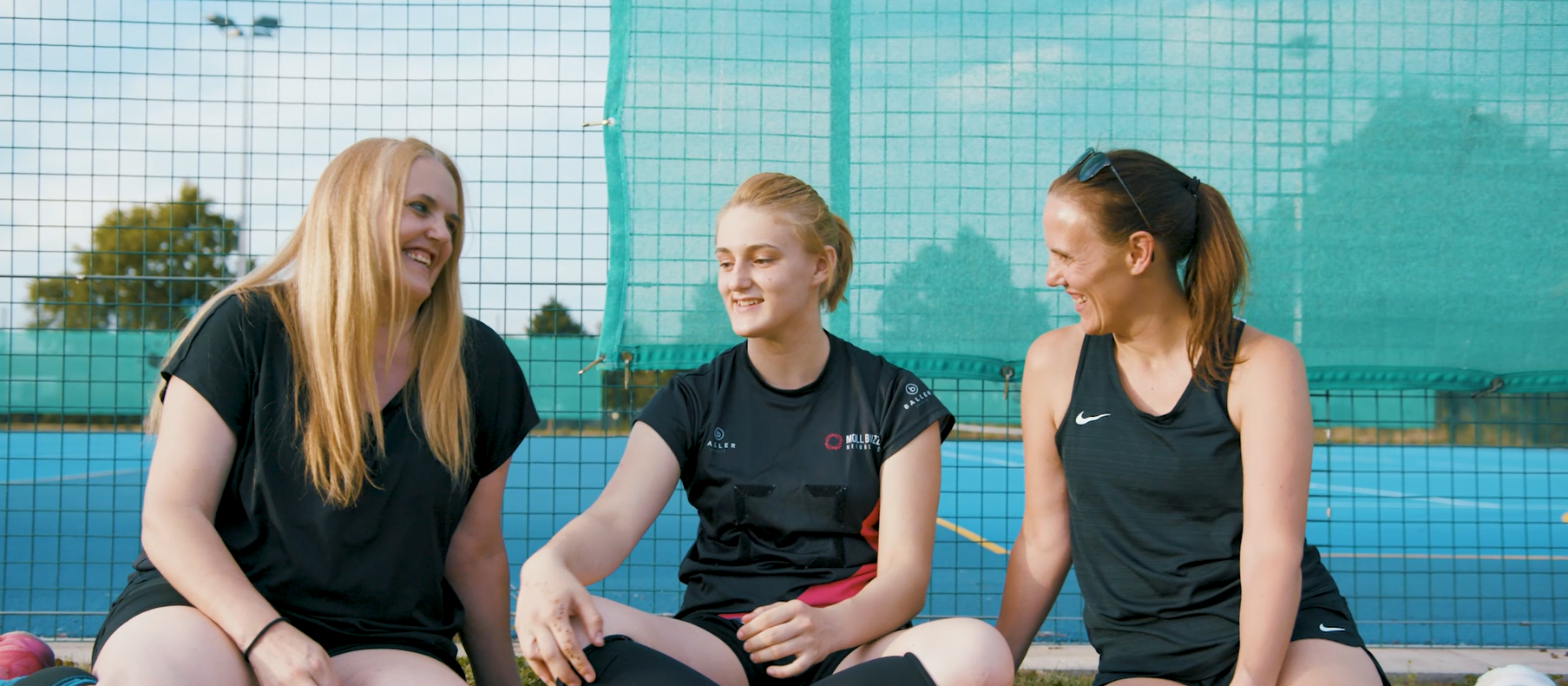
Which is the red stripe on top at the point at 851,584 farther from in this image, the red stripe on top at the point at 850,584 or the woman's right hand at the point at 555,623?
the woman's right hand at the point at 555,623

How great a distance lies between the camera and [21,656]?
2.50m

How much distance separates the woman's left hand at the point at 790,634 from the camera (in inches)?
71.8

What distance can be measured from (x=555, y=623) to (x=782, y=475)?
2.06 feet

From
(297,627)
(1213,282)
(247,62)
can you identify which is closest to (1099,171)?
(1213,282)

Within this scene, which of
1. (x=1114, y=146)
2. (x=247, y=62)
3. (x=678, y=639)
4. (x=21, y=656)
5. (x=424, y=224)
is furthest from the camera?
(x=247, y=62)

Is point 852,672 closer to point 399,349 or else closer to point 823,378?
point 823,378

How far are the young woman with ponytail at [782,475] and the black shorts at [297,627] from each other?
0.45 meters

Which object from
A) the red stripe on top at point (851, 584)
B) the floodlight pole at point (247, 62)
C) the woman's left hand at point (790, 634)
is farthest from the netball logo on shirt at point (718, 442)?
the floodlight pole at point (247, 62)

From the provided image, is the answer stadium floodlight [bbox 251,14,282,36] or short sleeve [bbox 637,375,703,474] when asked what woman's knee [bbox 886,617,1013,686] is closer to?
short sleeve [bbox 637,375,703,474]

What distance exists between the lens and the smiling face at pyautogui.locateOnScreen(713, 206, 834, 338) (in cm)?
218

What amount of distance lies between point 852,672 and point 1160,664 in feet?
2.36

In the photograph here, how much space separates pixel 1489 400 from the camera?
4.33 meters

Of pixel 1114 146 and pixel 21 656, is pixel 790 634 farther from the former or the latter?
pixel 1114 146

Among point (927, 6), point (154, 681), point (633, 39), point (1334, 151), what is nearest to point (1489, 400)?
point (1334, 151)
